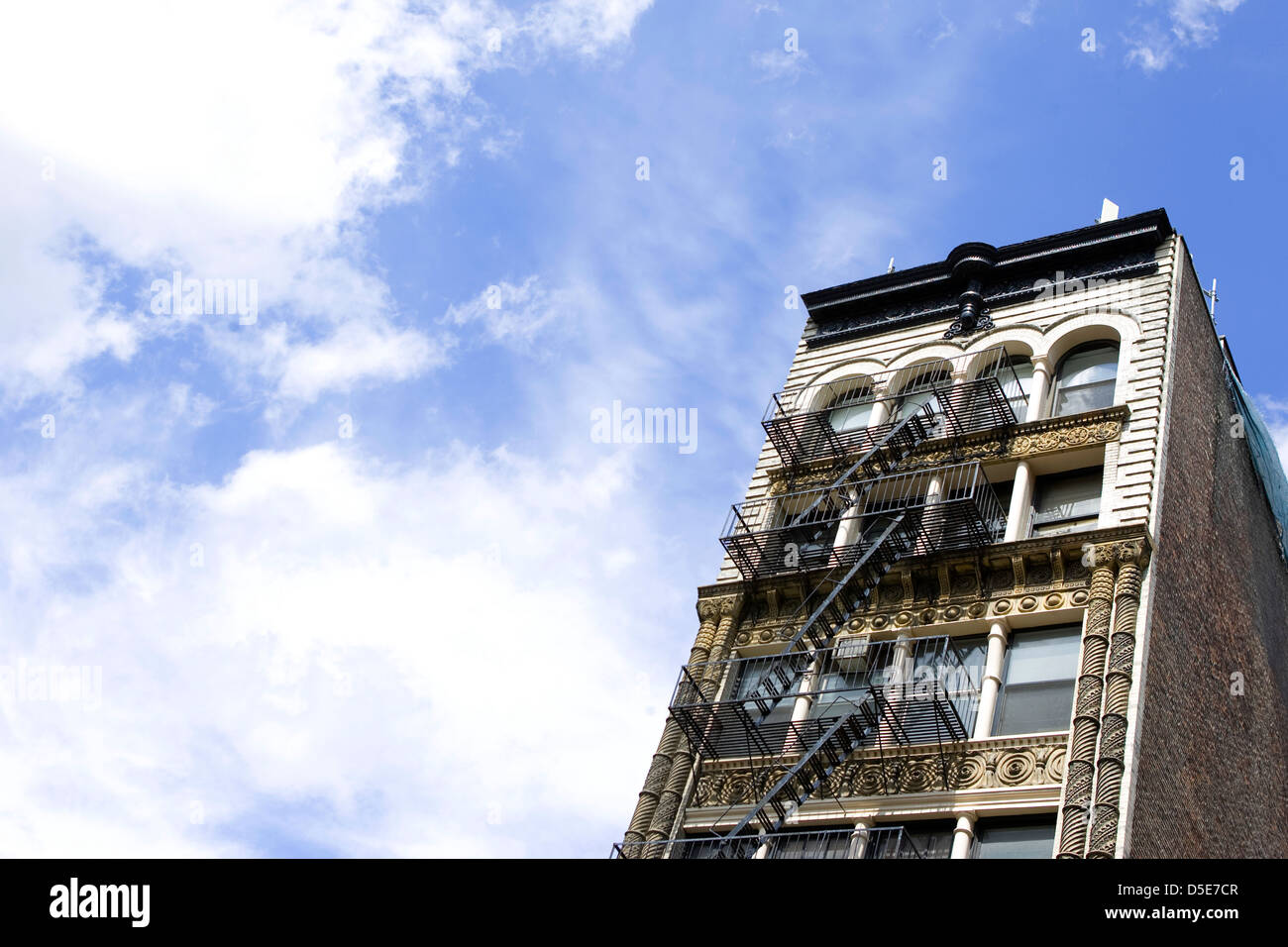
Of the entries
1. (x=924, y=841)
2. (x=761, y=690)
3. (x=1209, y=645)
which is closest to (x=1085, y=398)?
(x=1209, y=645)

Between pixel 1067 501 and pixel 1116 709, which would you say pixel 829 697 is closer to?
pixel 1116 709

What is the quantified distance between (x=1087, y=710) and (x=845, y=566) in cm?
593

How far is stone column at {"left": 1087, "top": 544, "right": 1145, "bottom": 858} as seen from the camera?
19547 mm

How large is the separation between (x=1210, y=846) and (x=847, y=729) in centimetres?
587

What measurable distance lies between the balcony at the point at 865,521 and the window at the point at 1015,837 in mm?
5587

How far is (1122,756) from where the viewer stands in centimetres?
2048

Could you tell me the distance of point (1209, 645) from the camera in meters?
25.9

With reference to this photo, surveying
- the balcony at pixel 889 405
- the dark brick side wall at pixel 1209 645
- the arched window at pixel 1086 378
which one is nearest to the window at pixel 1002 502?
the balcony at pixel 889 405

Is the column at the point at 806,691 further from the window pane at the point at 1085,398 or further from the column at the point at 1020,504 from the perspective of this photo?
the window pane at the point at 1085,398

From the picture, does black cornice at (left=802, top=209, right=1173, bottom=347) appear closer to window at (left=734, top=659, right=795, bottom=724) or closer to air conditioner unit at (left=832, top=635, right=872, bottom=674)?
air conditioner unit at (left=832, top=635, right=872, bottom=674)

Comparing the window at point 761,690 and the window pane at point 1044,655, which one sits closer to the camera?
the window pane at point 1044,655

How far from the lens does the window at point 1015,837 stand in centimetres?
2088
